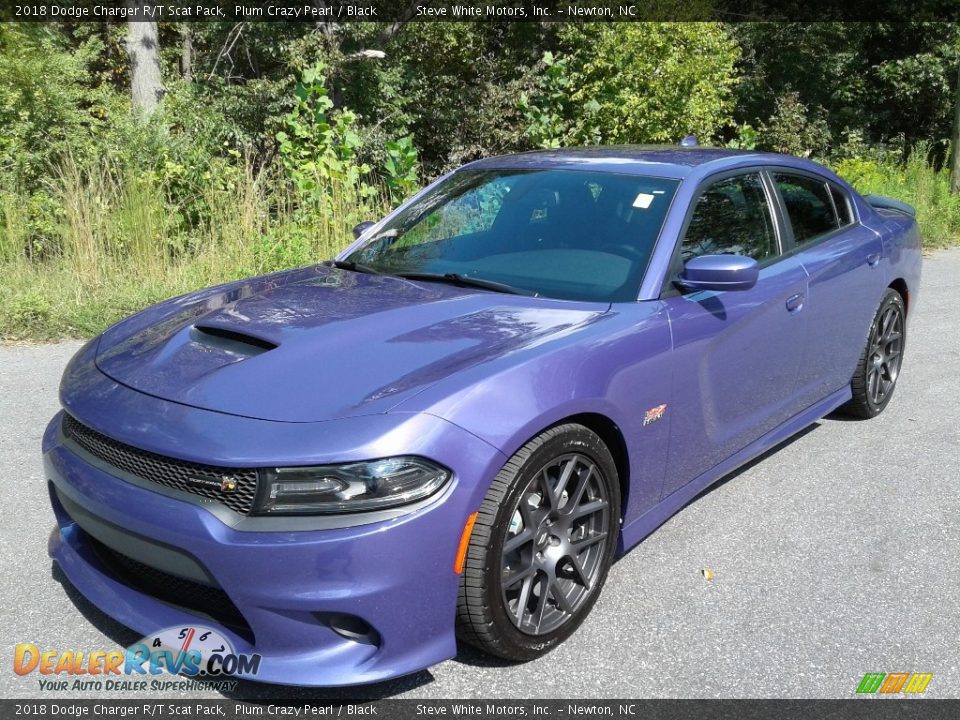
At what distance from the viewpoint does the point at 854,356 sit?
5.02m

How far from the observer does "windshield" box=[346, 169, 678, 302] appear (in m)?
3.64

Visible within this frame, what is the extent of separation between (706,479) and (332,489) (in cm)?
185

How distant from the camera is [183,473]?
2.59 m

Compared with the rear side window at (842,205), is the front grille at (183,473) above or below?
below

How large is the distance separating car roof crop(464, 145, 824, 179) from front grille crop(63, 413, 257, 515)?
2.28m

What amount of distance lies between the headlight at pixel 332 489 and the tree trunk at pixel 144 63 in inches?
697

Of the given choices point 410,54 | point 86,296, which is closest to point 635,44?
point 86,296

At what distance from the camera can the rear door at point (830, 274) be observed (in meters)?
4.45

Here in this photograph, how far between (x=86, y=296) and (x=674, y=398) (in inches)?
219

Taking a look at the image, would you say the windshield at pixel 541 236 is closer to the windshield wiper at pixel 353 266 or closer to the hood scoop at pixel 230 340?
the windshield wiper at pixel 353 266

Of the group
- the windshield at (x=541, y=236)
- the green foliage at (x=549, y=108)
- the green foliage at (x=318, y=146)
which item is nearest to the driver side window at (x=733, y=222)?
the windshield at (x=541, y=236)

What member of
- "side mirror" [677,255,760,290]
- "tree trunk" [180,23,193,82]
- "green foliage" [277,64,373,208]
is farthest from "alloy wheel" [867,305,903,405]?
"tree trunk" [180,23,193,82]

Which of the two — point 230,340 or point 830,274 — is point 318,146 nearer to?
point 830,274

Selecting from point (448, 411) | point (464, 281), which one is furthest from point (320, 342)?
point (464, 281)
